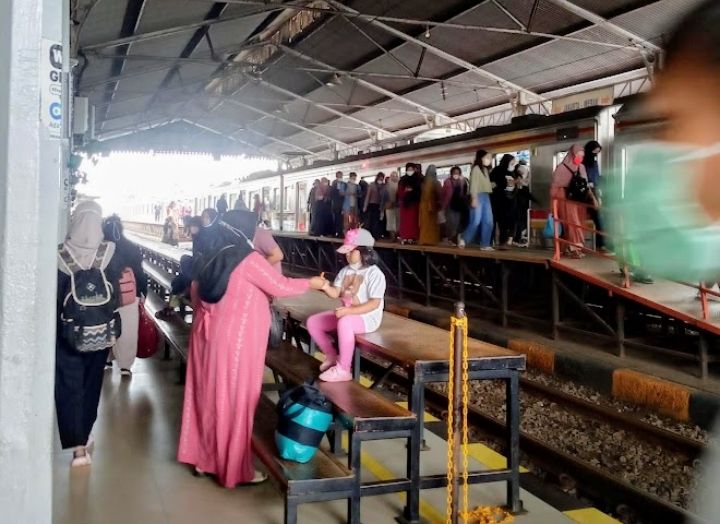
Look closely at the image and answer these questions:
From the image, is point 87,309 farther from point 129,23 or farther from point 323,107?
point 323,107

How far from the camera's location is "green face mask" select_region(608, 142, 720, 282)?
1.19 meters

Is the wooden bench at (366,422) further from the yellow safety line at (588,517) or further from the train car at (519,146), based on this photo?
the train car at (519,146)

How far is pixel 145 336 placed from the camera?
23.1ft

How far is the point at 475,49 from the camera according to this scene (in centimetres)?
1614

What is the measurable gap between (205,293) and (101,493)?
1.29 meters

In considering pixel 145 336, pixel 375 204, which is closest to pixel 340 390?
pixel 145 336

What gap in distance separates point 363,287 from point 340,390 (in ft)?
2.30

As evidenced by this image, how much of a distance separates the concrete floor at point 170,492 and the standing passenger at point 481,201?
18.8 ft

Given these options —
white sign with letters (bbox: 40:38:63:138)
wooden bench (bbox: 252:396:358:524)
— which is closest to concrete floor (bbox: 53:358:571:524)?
wooden bench (bbox: 252:396:358:524)

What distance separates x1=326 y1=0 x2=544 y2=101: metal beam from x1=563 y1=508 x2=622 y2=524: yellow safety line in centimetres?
1208

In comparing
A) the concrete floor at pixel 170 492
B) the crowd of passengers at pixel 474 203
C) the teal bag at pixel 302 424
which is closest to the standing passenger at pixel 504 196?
the crowd of passengers at pixel 474 203

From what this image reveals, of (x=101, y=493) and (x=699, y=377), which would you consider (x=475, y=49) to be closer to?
(x=699, y=377)

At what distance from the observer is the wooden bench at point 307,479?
10.5 ft

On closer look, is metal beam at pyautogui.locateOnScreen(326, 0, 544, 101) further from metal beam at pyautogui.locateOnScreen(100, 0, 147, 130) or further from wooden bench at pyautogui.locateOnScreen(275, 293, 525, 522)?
wooden bench at pyautogui.locateOnScreen(275, 293, 525, 522)
